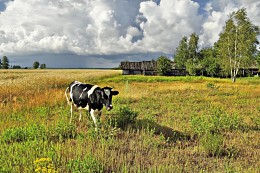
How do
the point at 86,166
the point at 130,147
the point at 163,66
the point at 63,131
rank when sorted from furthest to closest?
the point at 163,66, the point at 63,131, the point at 130,147, the point at 86,166

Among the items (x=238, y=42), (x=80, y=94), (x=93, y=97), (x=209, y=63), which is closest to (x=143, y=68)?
(x=209, y=63)

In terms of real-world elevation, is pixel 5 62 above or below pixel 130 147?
above

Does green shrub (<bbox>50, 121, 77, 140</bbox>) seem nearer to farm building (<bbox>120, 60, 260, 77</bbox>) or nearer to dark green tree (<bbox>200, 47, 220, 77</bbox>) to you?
dark green tree (<bbox>200, 47, 220, 77</bbox>)

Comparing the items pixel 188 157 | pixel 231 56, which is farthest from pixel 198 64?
pixel 188 157

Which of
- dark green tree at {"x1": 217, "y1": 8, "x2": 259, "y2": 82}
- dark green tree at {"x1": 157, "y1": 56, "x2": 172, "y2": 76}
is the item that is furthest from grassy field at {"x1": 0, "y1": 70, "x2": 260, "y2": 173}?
dark green tree at {"x1": 157, "y1": 56, "x2": 172, "y2": 76}

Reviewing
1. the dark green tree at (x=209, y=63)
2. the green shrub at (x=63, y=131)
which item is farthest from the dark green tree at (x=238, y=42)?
the green shrub at (x=63, y=131)

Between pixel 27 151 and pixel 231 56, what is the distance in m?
48.6

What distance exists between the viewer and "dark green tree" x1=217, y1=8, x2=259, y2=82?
4544cm

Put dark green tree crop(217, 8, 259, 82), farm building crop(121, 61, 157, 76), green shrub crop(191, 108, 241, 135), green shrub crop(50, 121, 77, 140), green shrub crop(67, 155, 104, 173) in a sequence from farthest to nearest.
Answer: farm building crop(121, 61, 157, 76)
dark green tree crop(217, 8, 259, 82)
green shrub crop(191, 108, 241, 135)
green shrub crop(50, 121, 77, 140)
green shrub crop(67, 155, 104, 173)

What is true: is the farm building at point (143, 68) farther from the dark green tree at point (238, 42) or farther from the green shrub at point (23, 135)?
the green shrub at point (23, 135)

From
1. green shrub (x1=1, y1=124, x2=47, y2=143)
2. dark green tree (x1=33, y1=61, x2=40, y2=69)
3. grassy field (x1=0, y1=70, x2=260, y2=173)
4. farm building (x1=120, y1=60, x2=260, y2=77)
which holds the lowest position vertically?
grassy field (x1=0, y1=70, x2=260, y2=173)

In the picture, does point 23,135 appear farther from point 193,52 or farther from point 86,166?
point 193,52

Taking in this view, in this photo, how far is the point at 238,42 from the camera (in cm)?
4641

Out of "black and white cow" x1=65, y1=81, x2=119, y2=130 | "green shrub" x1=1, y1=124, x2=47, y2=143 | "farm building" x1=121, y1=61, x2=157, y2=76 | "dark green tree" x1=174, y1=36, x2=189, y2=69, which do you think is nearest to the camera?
"green shrub" x1=1, y1=124, x2=47, y2=143
